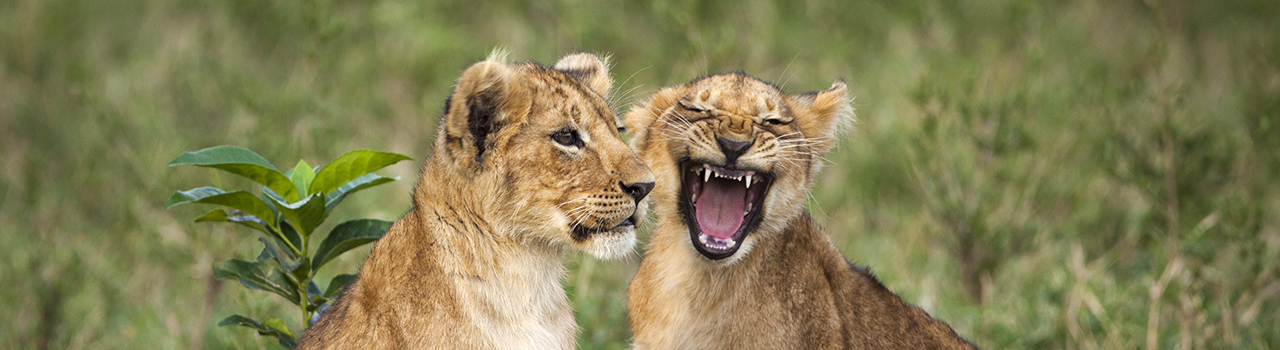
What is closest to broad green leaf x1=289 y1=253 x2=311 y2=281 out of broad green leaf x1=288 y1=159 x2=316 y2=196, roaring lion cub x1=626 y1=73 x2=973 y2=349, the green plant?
the green plant

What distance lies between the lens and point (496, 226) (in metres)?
3.65

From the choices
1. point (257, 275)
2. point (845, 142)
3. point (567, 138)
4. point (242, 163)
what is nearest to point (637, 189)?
point (567, 138)

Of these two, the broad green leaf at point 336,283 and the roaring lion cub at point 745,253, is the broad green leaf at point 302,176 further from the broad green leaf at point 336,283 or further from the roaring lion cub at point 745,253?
the roaring lion cub at point 745,253

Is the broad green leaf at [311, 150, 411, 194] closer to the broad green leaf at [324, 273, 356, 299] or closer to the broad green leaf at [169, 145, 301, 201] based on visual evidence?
the broad green leaf at [169, 145, 301, 201]

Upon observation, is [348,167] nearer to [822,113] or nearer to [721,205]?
[721,205]

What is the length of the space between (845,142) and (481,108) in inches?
249

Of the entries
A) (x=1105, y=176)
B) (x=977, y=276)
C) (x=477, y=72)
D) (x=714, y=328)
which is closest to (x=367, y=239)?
(x=477, y=72)

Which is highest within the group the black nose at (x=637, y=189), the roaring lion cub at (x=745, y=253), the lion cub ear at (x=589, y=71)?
the lion cub ear at (x=589, y=71)

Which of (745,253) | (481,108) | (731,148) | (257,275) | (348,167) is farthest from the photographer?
(745,253)

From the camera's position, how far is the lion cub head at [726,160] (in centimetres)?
444

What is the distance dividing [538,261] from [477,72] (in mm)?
775

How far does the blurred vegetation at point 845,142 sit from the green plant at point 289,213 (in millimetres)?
1191

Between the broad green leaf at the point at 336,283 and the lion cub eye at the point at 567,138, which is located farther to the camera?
the broad green leaf at the point at 336,283

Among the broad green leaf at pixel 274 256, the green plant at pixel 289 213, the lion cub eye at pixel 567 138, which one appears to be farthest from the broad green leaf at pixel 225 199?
the lion cub eye at pixel 567 138
